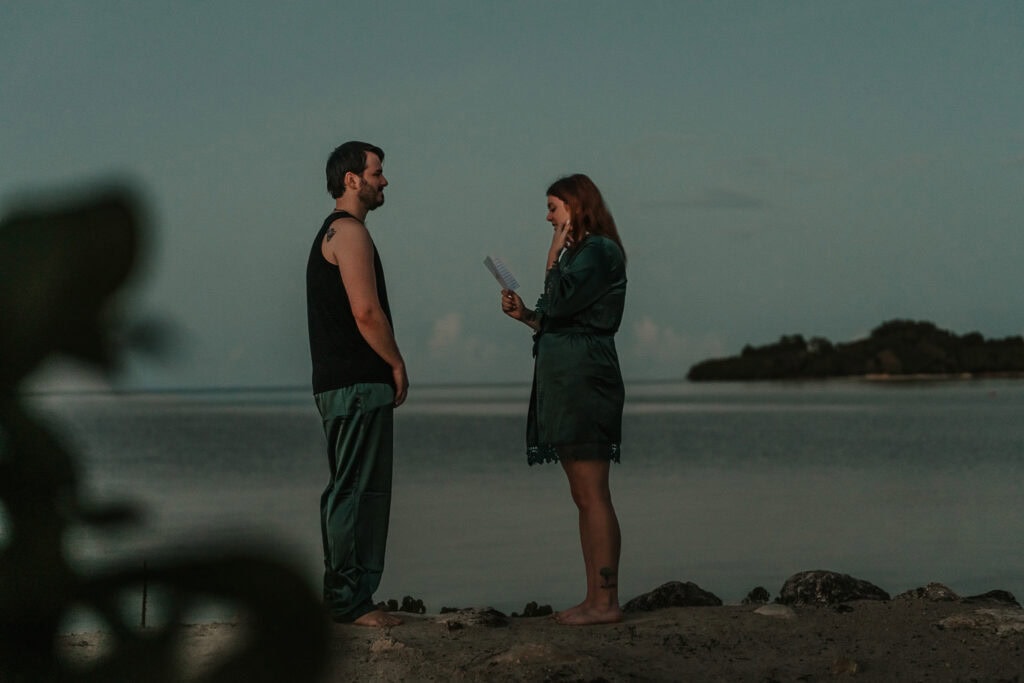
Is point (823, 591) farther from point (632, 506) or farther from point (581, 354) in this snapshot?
point (632, 506)

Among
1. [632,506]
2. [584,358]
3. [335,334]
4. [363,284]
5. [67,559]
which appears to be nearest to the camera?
[67,559]

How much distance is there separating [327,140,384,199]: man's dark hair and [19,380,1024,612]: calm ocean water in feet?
4.68

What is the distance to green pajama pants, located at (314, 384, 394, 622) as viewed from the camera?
541 centimetres

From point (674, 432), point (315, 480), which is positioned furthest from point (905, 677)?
point (674, 432)

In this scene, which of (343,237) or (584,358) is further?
(584,358)

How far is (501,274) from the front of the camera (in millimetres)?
5578

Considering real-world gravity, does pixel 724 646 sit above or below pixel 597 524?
below

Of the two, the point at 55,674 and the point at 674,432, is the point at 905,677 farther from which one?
the point at 674,432

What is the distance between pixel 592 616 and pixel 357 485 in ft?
4.27

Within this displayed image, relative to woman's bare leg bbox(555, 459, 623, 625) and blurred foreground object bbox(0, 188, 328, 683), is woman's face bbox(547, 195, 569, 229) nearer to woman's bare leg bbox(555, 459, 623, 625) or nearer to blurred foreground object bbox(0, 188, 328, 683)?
woman's bare leg bbox(555, 459, 623, 625)

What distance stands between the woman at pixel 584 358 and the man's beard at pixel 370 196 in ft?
2.26

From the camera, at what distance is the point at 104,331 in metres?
0.65

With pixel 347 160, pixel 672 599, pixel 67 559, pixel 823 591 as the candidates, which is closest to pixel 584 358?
pixel 347 160

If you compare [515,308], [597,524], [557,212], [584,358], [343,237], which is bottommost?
[597,524]
